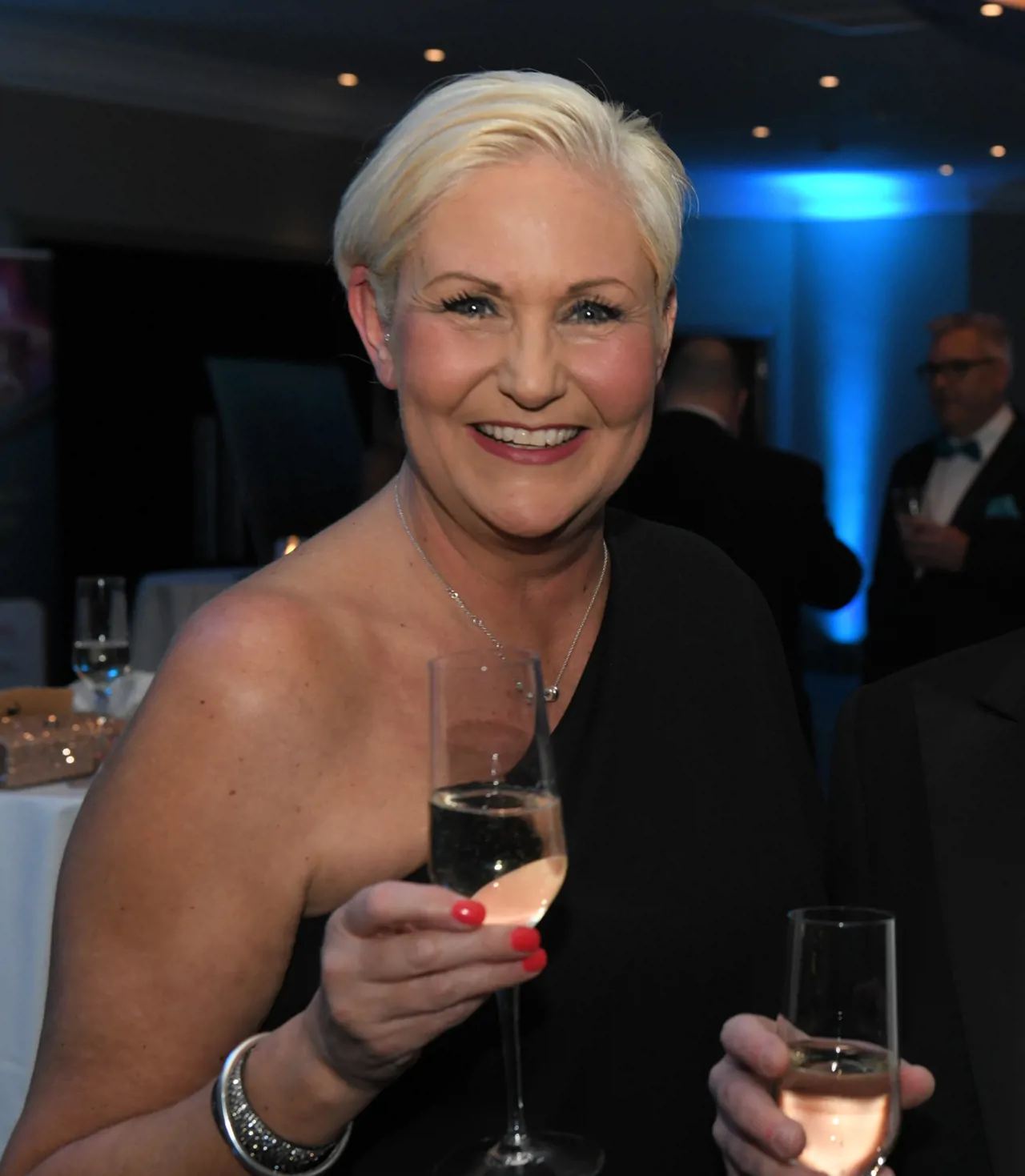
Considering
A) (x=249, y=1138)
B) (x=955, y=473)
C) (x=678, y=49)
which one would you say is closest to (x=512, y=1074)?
(x=249, y=1138)

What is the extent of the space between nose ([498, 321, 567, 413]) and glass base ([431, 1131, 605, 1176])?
0.75 metres

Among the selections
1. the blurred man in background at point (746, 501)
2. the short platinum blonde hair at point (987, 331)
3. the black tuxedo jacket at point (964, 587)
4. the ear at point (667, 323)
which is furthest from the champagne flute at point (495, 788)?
the short platinum blonde hair at point (987, 331)

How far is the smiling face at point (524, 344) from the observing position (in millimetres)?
1584

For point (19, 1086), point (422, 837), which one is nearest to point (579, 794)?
point (422, 837)

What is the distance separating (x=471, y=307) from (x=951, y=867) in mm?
768

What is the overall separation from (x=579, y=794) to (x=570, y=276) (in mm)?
566

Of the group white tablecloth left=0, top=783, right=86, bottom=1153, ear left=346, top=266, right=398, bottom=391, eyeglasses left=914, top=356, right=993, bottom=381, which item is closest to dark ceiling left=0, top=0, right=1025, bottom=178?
eyeglasses left=914, top=356, right=993, bottom=381

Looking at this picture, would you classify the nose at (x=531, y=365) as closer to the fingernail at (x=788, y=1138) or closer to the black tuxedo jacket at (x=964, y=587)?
the fingernail at (x=788, y=1138)

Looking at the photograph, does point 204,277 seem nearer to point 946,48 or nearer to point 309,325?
point 309,325

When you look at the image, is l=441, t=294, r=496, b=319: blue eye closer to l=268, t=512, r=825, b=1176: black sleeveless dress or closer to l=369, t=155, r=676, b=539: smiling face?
l=369, t=155, r=676, b=539: smiling face

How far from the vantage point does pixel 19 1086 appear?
2867mm

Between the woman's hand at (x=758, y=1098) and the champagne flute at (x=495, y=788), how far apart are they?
21 centimetres

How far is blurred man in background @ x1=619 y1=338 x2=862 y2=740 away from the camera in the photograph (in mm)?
5215

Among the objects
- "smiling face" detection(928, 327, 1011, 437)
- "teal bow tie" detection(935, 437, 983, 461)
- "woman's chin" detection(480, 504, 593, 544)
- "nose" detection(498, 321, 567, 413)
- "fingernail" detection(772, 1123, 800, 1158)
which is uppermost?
"smiling face" detection(928, 327, 1011, 437)
